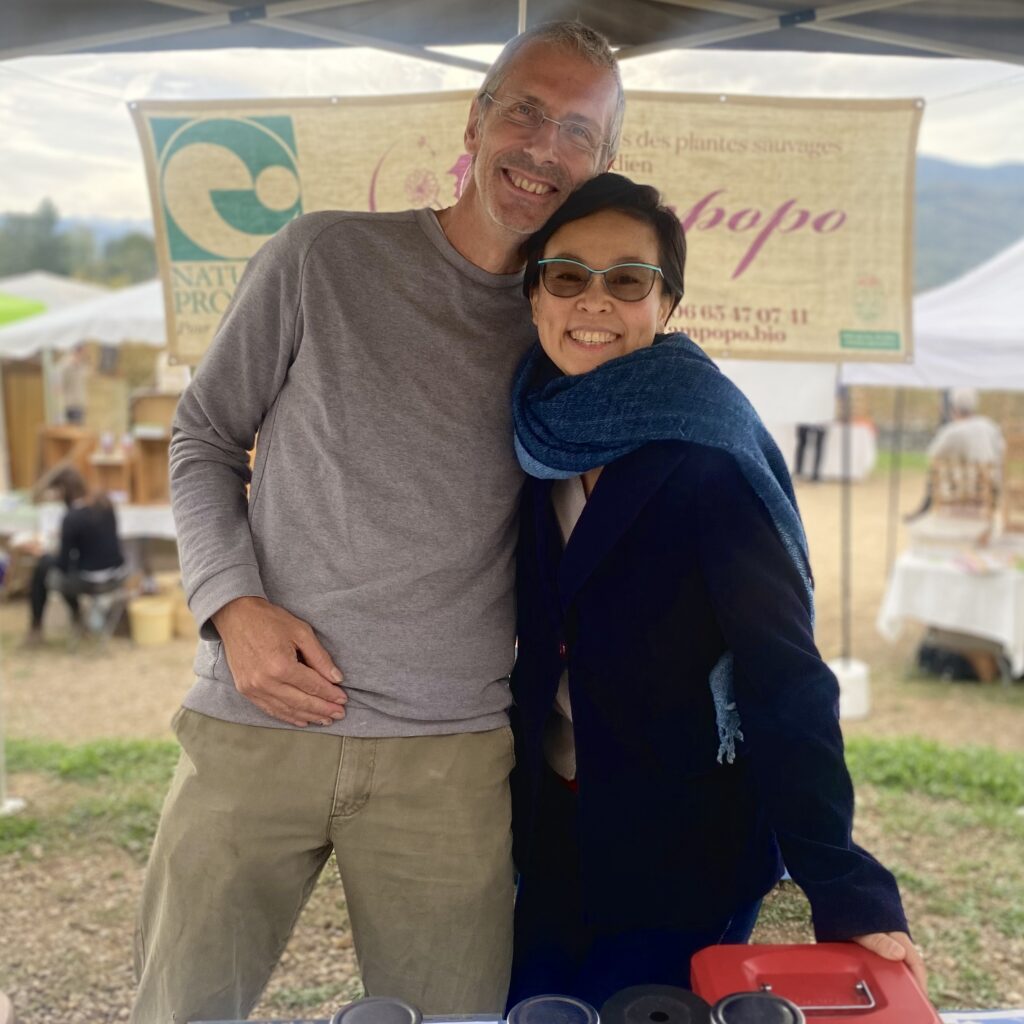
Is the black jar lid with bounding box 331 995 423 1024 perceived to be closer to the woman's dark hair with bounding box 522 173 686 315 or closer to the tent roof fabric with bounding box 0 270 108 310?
the woman's dark hair with bounding box 522 173 686 315

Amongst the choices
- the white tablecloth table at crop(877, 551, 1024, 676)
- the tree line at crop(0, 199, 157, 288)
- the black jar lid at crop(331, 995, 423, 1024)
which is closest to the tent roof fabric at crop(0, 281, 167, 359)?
the white tablecloth table at crop(877, 551, 1024, 676)

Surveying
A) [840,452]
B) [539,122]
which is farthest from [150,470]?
[840,452]

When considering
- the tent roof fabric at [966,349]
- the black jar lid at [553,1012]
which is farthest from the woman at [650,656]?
the tent roof fabric at [966,349]

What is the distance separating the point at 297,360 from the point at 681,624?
28.7 inches

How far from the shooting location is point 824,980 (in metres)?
1.21

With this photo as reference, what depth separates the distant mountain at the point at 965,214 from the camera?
241 feet

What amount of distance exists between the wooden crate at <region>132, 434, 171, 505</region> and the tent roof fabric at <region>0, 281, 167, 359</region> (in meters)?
0.79

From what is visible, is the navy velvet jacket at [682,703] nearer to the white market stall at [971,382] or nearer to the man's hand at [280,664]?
the man's hand at [280,664]

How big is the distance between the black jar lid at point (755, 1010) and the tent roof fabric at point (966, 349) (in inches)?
178

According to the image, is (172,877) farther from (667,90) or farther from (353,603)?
(667,90)

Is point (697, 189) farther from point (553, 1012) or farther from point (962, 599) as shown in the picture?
point (962, 599)

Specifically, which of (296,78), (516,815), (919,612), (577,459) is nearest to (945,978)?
(516,815)

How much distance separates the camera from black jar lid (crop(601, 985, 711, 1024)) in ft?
3.46

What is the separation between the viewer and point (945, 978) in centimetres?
336
